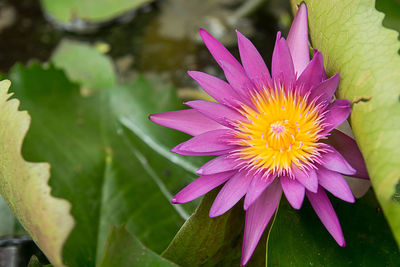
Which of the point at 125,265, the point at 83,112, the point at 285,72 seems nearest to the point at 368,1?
the point at 285,72

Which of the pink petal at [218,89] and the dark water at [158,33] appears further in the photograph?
the dark water at [158,33]

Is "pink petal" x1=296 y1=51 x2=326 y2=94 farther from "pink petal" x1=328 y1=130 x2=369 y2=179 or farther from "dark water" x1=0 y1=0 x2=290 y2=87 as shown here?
"dark water" x1=0 y1=0 x2=290 y2=87

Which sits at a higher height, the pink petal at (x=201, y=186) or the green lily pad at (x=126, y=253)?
the pink petal at (x=201, y=186)

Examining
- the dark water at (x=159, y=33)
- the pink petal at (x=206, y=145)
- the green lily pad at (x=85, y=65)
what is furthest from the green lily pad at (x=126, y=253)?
the dark water at (x=159, y=33)

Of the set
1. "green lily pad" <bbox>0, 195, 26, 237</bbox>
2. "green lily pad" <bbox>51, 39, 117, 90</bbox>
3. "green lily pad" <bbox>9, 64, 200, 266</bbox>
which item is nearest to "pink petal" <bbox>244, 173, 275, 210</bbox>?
"green lily pad" <bbox>9, 64, 200, 266</bbox>

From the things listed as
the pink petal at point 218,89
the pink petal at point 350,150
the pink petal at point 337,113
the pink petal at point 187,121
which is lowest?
the pink petal at point 187,121

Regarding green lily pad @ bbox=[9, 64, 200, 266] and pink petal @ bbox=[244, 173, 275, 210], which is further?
green lily pad @ bbox=[9, 64, 200, 266]

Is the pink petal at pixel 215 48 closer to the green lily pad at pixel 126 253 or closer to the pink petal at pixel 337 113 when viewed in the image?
the pink petal at pixel 337 113

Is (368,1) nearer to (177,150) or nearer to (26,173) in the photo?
(177,150)
